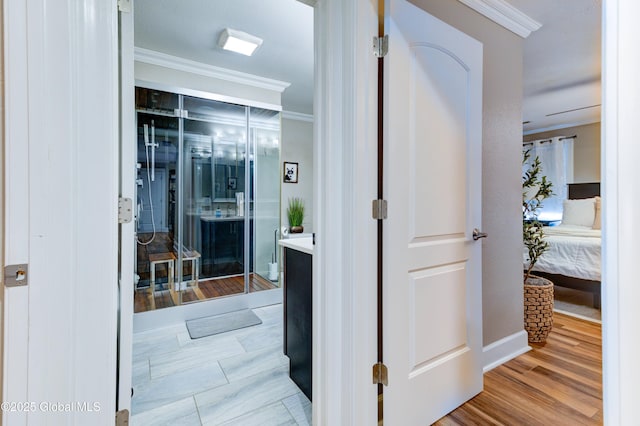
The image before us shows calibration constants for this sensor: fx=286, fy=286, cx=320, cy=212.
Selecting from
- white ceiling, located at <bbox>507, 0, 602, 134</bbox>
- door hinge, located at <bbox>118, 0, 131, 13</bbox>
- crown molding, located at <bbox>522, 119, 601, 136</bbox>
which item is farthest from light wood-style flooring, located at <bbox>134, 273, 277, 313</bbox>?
crown molding, located at <bbox>522, 119, 601, 136</bbox>

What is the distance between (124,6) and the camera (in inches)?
40.1

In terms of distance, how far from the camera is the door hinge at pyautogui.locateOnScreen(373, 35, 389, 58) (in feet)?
4.32

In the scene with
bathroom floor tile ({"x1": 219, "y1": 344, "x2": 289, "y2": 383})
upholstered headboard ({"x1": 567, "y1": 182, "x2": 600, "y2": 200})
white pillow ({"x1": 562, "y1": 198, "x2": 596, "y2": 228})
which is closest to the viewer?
bathroom floor tile ({"x1": 219, "y1": 344, "x2": 289, "y2": 383})

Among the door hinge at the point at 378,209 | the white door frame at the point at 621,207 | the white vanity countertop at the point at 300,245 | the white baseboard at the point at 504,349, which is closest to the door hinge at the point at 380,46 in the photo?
the door hinge at the point at 378,209

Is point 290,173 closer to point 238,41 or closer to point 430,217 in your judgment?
point 238,41

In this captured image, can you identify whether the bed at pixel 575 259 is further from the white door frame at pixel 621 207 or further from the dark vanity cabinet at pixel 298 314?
the white door frame at pixel 621 207

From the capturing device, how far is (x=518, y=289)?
89.0 inches

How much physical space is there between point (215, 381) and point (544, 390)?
2.10 metres

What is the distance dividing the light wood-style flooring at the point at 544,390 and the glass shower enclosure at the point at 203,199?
248 cm

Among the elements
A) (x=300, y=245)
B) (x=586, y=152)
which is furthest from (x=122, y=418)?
(x=586, y=152)

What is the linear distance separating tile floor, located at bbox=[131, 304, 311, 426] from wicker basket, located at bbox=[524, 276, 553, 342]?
2.00 m

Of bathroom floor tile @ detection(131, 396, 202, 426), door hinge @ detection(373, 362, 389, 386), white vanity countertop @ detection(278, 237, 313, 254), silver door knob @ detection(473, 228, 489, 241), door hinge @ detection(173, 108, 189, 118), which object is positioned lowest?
bathroom floor tile @ detection(131, 396, 202, 426)

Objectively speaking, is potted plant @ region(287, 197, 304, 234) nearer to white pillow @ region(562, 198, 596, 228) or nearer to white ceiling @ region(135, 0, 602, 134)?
white ceiling @ region(135, 0, 602, 134)

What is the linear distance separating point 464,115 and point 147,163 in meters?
3.10
